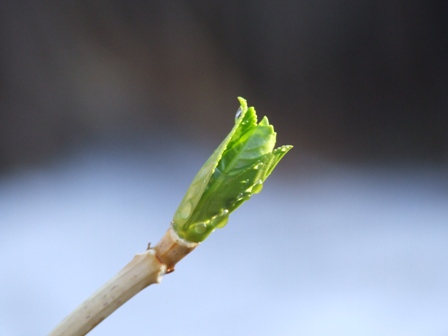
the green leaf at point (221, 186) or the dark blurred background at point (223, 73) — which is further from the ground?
the dark blurred background at point (223, 73)

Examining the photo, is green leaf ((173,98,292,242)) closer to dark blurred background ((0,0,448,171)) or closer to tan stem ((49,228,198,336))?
tan stem ((49,228,198,336))

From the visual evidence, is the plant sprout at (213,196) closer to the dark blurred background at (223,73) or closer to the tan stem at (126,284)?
the tan stem at (126,284)

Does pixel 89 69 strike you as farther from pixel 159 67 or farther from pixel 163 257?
pixel 163 257

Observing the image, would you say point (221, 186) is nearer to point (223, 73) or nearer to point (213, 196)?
point (213, 196)

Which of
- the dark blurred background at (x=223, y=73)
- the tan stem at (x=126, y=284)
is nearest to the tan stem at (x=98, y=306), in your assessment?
the tan stem at (x=126, y=284)

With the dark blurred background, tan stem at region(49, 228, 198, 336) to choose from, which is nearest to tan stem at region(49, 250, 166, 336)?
tan stem at region(49, 228, 198, 336)

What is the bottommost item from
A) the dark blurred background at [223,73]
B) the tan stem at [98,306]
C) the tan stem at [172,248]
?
the tan stem at [98,306]

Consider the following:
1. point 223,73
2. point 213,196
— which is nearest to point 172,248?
point 213,196

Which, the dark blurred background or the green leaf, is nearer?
the green leaf

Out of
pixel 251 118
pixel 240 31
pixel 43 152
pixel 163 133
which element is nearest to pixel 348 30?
pixel 240 31
